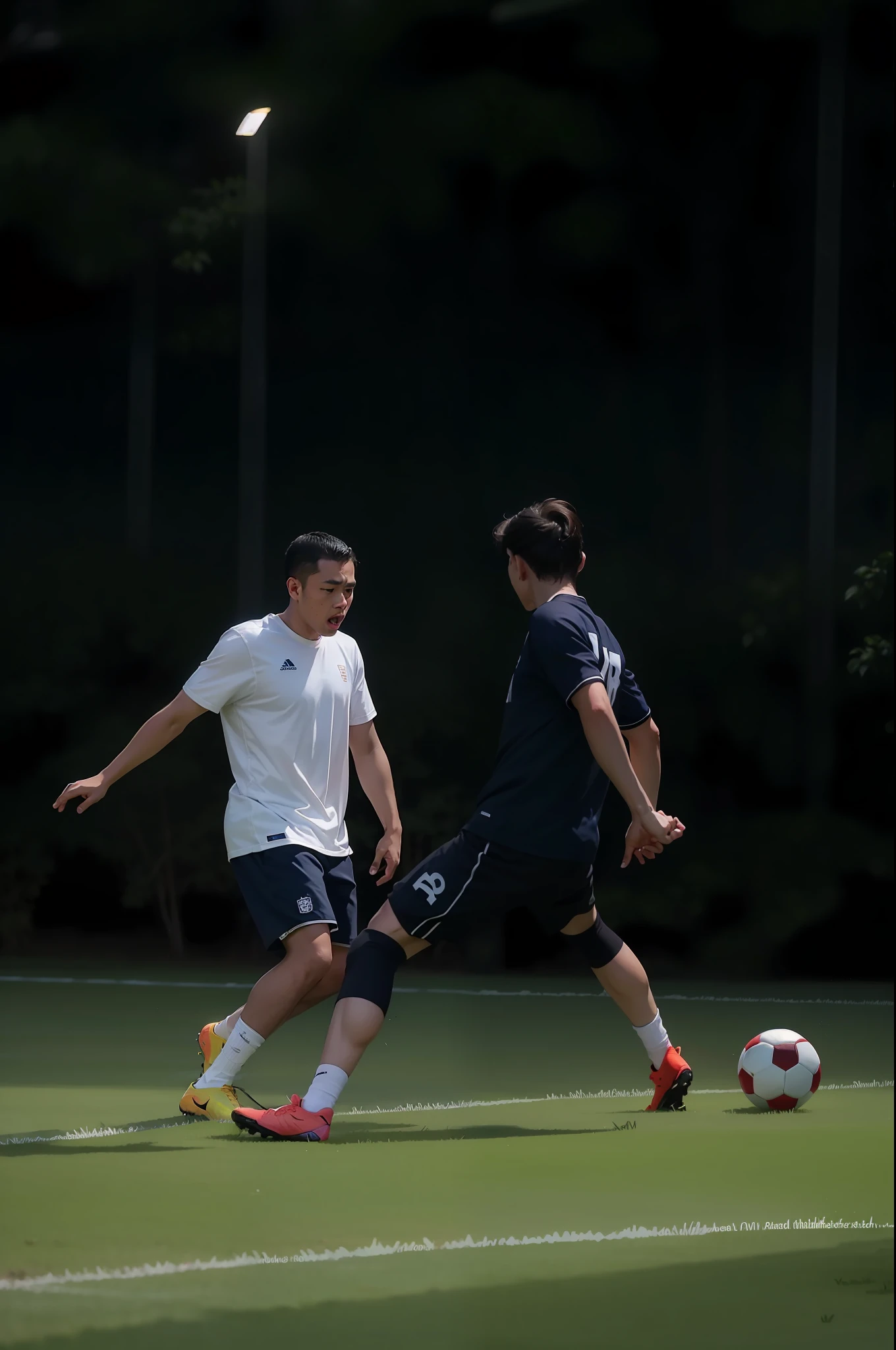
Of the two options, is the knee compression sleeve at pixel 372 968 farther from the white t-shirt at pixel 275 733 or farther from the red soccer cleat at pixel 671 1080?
the red soccer cleat at pixel 671 1080

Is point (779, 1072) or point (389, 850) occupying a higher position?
point (389, 850)

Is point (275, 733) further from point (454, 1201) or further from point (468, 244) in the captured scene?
point (468, 244)

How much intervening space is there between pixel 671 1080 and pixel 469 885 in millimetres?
959

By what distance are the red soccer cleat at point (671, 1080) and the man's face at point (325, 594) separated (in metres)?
1.48

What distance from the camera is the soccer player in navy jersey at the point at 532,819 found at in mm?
4520

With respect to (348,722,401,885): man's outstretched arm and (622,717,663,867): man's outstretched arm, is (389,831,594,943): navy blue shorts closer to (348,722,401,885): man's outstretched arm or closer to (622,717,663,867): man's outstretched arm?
(622,717,663,867): man's outstretched arm

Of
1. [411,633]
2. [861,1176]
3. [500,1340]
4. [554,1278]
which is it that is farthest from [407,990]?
[500,1340]

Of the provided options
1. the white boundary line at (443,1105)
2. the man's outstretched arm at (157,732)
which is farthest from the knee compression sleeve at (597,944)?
the man's outstretched arm at (157,732)

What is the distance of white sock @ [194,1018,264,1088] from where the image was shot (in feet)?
16.0

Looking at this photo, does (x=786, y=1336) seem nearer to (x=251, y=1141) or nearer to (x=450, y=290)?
(x=450, y=290)

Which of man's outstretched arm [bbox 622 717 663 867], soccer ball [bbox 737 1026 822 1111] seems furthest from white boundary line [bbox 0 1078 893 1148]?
man's outstretched arm [bbox 622 717 663 867]

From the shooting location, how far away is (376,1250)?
10.1 ft

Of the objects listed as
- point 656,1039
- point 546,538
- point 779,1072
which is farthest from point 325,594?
point 779,1072

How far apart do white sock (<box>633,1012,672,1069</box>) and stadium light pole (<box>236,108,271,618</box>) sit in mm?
3017
